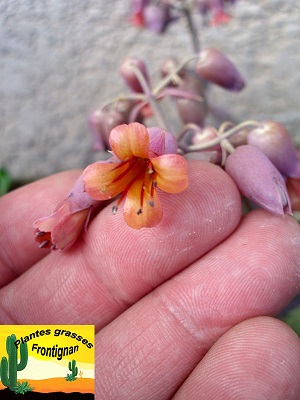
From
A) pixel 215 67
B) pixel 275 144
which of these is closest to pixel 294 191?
pixel 275 144

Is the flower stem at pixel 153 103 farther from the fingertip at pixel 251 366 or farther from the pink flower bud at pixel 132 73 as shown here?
the fingertip at pixel 251 366

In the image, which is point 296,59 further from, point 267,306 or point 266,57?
point 267,306

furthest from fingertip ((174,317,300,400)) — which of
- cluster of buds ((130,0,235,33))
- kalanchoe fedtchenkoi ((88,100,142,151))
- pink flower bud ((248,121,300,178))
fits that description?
cluster of buds ((130,0,235,33))

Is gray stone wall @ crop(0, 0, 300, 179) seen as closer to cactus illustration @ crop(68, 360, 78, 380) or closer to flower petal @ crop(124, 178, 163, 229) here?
flower petal @ crop(124, 178, 163, 229)

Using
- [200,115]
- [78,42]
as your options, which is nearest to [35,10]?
[78,42]

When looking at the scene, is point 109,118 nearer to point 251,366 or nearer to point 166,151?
point 166,151
